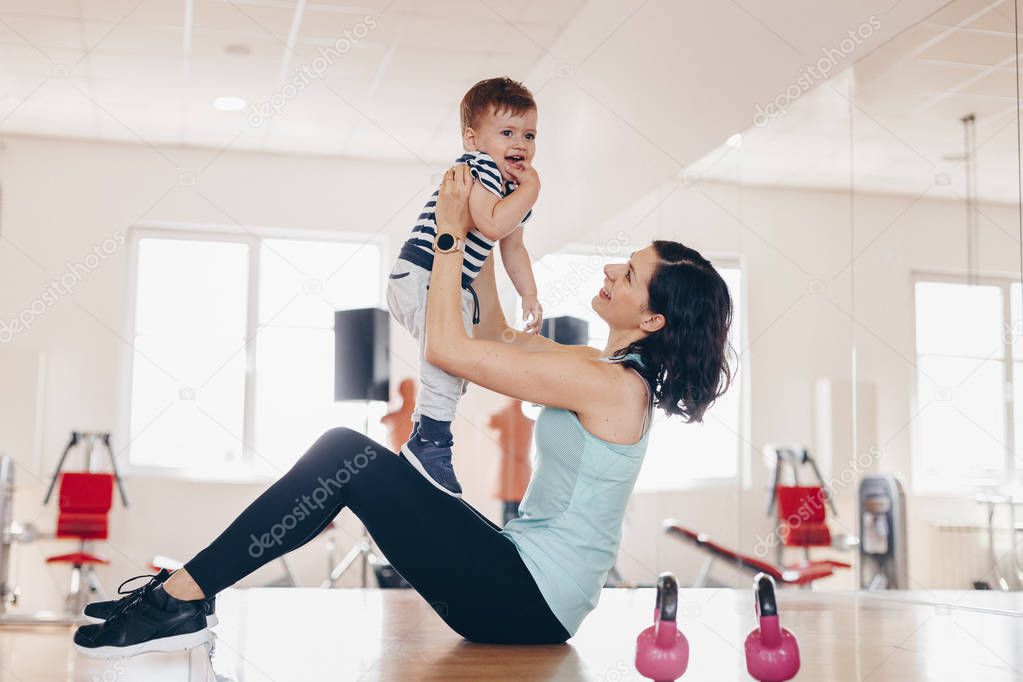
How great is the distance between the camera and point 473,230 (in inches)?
77.0

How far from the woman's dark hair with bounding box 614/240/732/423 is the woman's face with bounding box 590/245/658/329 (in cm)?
1

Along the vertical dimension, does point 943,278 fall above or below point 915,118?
below

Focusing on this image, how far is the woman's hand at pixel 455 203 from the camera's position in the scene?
183 centimetres

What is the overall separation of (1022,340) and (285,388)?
504 cm

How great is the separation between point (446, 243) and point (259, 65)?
3.95 metres

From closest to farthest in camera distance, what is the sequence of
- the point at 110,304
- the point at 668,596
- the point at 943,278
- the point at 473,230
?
the point at 668,596
the point at 473,230
the point at 943,278
the point at 110,304

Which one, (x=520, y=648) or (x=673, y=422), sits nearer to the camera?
(x=520, y=648)

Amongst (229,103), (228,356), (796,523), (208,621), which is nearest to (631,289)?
(208,621)

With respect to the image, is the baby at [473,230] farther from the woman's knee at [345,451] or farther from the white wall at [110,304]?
the white wall at [110,304]

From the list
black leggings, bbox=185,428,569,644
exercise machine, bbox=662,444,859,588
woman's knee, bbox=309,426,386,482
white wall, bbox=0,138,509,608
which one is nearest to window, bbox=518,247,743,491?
exercise machine, bbox=662,444,859,588

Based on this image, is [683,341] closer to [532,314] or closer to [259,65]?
[532,314]

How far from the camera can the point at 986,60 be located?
8.46 feet

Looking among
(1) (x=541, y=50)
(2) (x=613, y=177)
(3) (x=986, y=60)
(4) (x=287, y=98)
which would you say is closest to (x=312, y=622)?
(3) (x=986, y=60)

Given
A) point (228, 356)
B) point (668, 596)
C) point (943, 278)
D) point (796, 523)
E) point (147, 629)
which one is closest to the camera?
point (668, 596)
